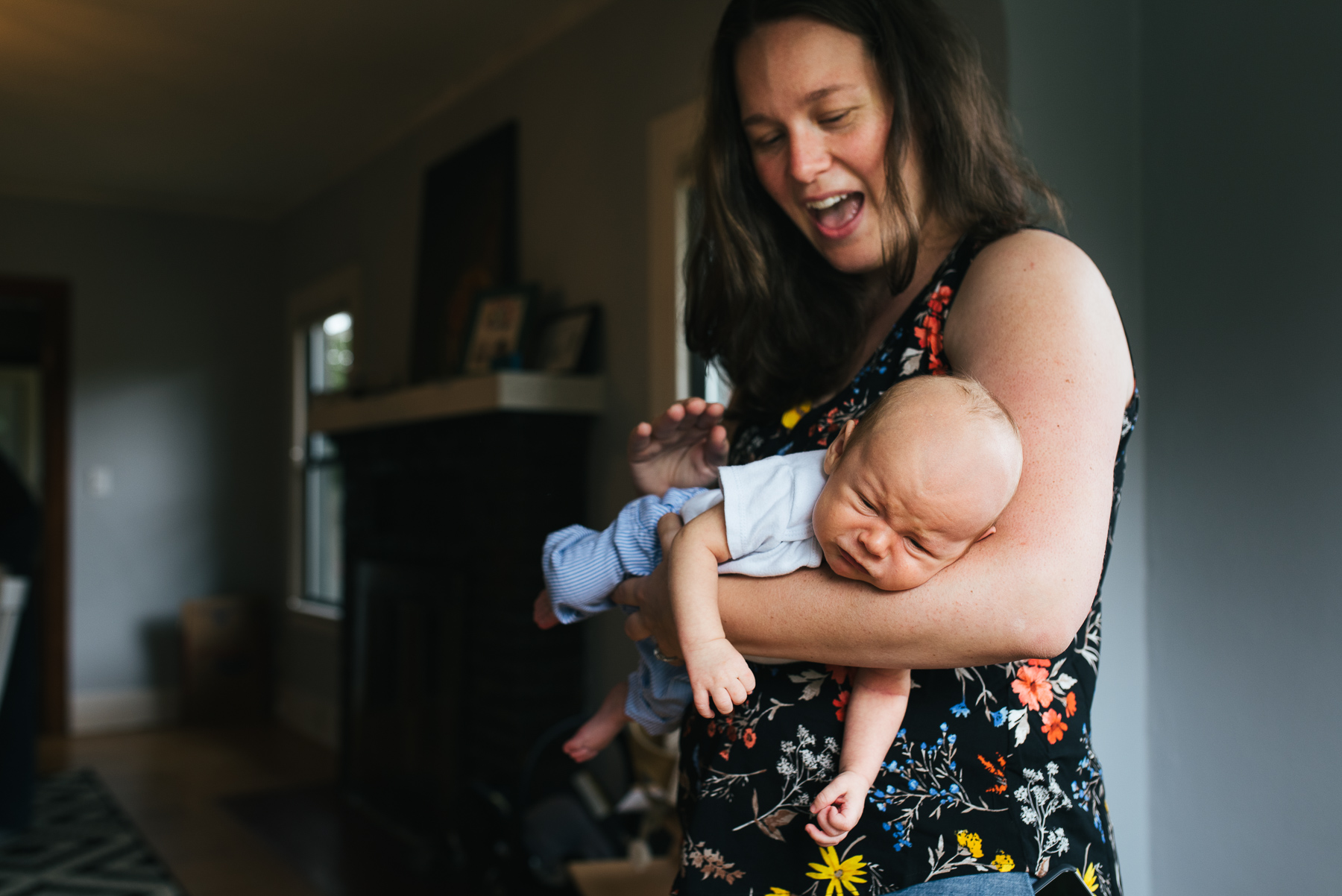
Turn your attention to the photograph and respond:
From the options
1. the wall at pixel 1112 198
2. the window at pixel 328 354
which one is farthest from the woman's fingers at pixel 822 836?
the window at pixel 328 354

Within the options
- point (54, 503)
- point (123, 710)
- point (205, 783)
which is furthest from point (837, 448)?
point (123, 710)

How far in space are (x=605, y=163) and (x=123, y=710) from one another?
4.47 m

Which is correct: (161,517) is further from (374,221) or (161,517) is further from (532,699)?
(532,699)

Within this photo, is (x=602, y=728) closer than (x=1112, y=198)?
Yes

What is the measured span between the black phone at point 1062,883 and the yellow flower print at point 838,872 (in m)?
0.15

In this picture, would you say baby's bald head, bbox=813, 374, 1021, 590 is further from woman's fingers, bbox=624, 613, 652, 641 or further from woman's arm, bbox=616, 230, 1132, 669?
woman's fingers, bbox=624, 613, 652, 641

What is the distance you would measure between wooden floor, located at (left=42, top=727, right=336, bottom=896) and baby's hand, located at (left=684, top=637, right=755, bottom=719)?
9.53 ft

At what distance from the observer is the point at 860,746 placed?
0.86 metres

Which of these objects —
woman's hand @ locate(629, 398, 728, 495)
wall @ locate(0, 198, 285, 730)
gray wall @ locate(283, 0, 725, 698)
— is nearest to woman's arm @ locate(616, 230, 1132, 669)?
woman's hand @ locate(629, 398, 728, 495)

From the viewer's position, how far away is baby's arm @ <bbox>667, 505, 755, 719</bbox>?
2.85ft

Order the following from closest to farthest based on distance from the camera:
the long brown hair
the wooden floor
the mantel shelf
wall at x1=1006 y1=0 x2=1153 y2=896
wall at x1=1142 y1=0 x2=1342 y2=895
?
the long brown hair → wall at x1=1142 y1=0 x2=1342 y2=895 → wall at x1=1006 y1=0 x2=1153 y2=896 → the mantel shelf → the wooden floor

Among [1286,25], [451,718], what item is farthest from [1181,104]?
[451,718]

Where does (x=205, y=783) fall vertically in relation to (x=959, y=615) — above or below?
below

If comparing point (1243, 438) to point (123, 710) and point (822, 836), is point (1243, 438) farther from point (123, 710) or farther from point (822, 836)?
point (123, 710)
